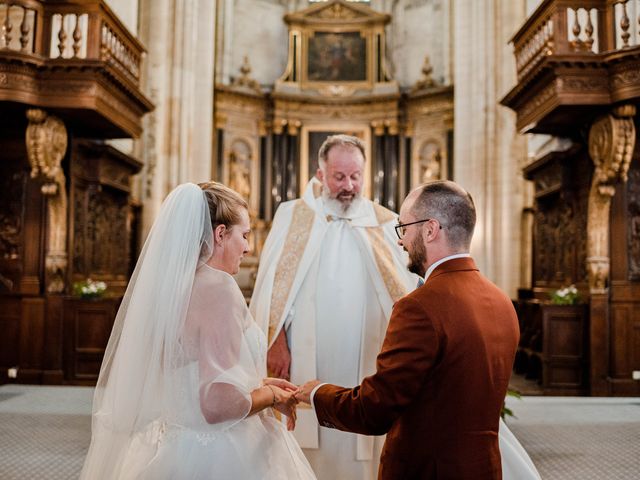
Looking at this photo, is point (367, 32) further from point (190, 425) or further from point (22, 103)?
point (190, 425)

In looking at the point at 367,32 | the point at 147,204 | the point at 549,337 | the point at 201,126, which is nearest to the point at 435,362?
the point at 549,337

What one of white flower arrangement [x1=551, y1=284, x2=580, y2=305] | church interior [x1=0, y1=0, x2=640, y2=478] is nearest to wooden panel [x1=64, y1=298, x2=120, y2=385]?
church interior [x1=0, y1=0, x2=640, y2=478]

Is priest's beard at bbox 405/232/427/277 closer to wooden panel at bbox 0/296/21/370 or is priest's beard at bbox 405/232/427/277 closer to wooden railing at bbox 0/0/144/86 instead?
wooden railing at bbox 0/0/144/86

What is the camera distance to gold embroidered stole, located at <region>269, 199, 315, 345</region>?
364 centimetres

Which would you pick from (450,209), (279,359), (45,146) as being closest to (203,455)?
(450,209)

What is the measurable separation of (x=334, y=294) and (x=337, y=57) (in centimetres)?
1455

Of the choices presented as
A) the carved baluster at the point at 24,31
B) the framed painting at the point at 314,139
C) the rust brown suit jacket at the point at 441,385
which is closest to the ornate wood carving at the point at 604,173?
the rust brown suit jacket at the point at 441,385

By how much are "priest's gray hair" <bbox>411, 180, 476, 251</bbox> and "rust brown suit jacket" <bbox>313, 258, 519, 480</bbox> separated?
0.50ft

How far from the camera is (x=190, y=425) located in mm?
2188

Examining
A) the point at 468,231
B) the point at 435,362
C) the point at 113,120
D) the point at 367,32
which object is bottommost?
the point at 435,362

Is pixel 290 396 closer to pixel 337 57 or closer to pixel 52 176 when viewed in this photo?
pixel 52 176

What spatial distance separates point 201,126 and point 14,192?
23.6 feet

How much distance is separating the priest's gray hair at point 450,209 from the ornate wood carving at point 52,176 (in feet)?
21.3

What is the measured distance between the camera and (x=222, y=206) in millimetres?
2369
